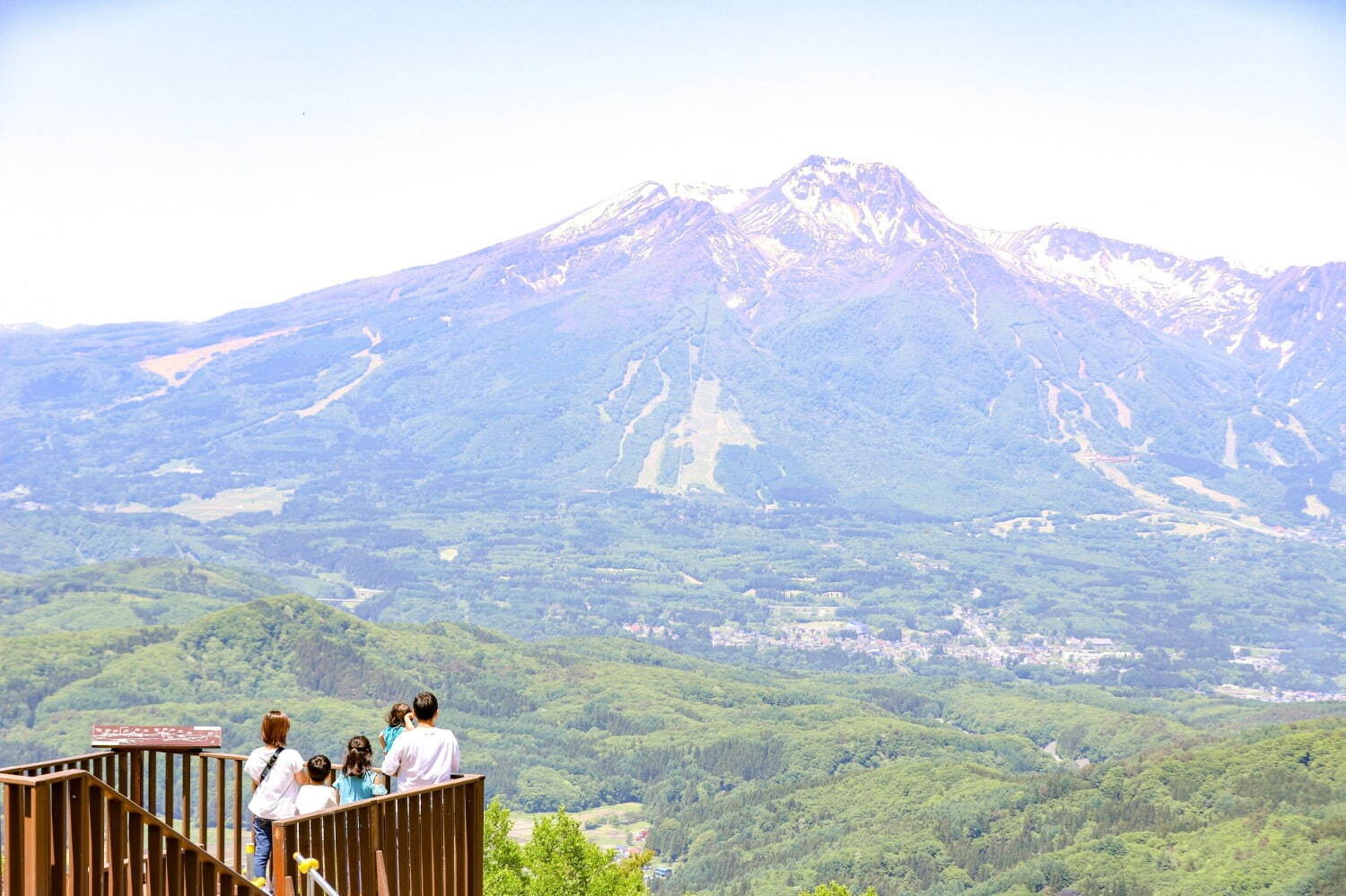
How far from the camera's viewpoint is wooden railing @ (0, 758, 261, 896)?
530cm

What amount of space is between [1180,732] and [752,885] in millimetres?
36692

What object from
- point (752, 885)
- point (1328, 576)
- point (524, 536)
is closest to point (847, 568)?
point (524, 536)

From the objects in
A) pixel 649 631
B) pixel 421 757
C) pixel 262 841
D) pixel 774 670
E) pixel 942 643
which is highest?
pixel 421 757

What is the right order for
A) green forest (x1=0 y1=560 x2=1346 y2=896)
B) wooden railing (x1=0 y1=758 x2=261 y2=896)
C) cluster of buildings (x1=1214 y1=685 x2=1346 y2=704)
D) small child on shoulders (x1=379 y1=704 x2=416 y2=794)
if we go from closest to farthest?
wooden railing (x1=0 y1=758 x2=261 y2=896) < small child on shoulders (x1=379 y1=704 x2=416 y2=794) < green forest (x1=0 y1=560 x2=1346 y2=896) < cluster of buildings (x1=1214 y1=685 x2=1346 y2=704)

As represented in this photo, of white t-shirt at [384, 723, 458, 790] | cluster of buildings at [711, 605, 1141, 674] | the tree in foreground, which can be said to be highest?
white t-shirt at [384, 723, 458, 790]

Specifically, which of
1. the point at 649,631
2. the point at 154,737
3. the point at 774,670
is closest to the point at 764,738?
the point at 774,670

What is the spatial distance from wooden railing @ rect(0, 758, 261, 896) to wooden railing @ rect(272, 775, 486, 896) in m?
0.28

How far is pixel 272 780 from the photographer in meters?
6.77

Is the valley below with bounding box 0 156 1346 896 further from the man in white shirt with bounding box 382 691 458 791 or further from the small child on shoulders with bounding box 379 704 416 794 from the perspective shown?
the man in white shirt with bounding box 382 691 458 791

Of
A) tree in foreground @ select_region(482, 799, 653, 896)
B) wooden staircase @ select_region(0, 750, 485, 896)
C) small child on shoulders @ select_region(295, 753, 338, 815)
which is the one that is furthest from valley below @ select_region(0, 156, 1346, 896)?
small child on shoulders @ select_region(295, 753, 338, 815)

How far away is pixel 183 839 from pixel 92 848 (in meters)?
0.41

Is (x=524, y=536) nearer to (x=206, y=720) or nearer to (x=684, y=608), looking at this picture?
(x=684, y=608)

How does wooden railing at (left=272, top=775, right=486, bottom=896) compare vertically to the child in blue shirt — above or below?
below

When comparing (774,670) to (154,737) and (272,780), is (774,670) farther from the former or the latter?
(272,780)
